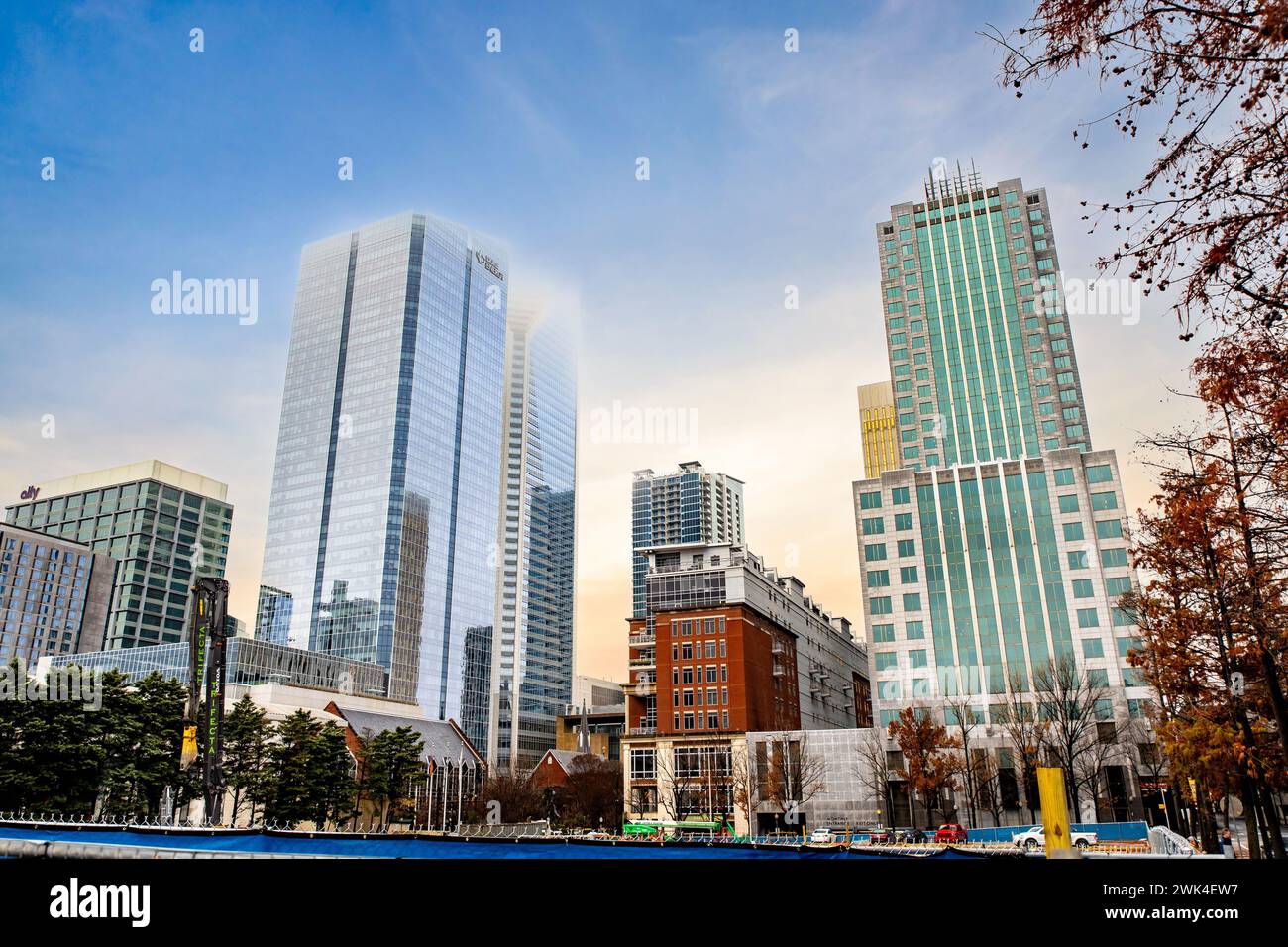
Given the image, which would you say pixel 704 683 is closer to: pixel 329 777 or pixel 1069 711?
pixel 1069 711

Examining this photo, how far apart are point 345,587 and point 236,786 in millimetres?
99774

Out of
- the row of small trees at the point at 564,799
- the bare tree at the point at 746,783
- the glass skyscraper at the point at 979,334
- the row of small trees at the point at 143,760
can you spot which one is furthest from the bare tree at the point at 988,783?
the row of small trees at the point at 143,760

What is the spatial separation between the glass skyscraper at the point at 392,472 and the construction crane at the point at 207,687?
112960mm

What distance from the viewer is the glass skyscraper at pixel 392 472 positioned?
526ft

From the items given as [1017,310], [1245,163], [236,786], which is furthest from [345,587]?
[1245,163]

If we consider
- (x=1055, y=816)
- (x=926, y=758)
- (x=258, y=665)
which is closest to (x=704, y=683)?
(x=926, y=758)

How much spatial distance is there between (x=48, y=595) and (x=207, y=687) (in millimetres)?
180207

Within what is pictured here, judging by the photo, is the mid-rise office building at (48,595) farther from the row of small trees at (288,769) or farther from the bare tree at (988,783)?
the bare tree at (988,783)

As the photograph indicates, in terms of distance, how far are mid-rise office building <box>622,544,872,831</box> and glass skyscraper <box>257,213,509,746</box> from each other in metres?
70.1

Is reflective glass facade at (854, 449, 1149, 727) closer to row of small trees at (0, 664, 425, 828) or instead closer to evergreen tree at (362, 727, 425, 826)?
evergreen tree at (362, 727, 425, 826)

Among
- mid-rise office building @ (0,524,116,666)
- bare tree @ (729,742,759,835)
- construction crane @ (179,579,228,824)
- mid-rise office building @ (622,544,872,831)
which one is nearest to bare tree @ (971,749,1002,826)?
bare tree @ (729,742,759,835)

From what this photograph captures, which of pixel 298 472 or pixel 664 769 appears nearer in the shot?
pixel 664 769
